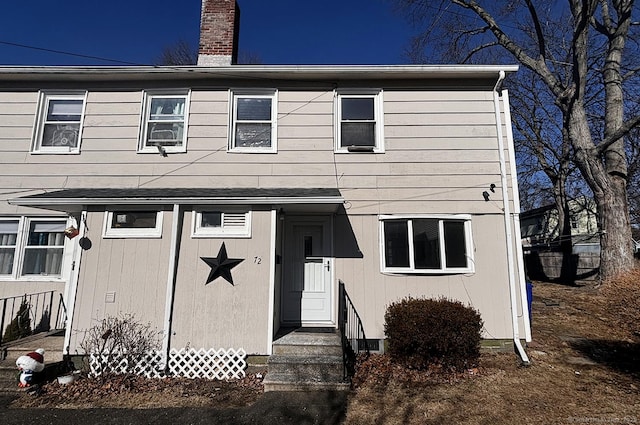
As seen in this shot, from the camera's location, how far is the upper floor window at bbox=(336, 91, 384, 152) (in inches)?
297

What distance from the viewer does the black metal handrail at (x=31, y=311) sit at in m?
6.84

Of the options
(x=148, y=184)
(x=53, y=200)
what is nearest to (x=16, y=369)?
(x=53, y=200)

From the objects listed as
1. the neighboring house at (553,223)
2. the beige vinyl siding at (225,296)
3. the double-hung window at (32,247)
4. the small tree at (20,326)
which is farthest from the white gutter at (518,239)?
the neighboring house at (553,223)

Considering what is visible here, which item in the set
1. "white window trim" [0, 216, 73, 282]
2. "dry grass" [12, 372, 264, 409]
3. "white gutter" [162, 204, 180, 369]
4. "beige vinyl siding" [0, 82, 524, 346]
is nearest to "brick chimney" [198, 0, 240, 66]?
"beige vinyl siding" [0, 82, 524, 346]

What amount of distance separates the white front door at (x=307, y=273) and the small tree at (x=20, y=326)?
5.10 meters

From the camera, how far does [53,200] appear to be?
20.0 ft

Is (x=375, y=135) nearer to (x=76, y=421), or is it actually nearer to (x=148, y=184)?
(x=148, y=184)

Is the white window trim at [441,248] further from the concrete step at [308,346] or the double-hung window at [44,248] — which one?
the double-hung window at [44,248]

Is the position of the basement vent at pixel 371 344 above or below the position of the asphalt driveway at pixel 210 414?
above

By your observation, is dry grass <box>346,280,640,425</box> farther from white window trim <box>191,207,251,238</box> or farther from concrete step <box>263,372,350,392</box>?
white window trim <box>191,207,251,238</box>

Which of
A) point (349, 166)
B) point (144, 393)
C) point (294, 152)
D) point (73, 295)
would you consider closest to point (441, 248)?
point (349, 166)

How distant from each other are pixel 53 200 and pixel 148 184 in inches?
65.7

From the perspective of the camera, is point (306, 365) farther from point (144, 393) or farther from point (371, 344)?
point (144, 393)

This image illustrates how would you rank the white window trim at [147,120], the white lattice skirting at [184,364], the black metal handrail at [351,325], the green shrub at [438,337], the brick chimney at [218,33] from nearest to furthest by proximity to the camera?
the green shrub at [438,337] < the white lattice skirting at [184,364] < the black metal handrail at [351,325] < the white window trim at [147,120] < the brick chimney at [218,33]
